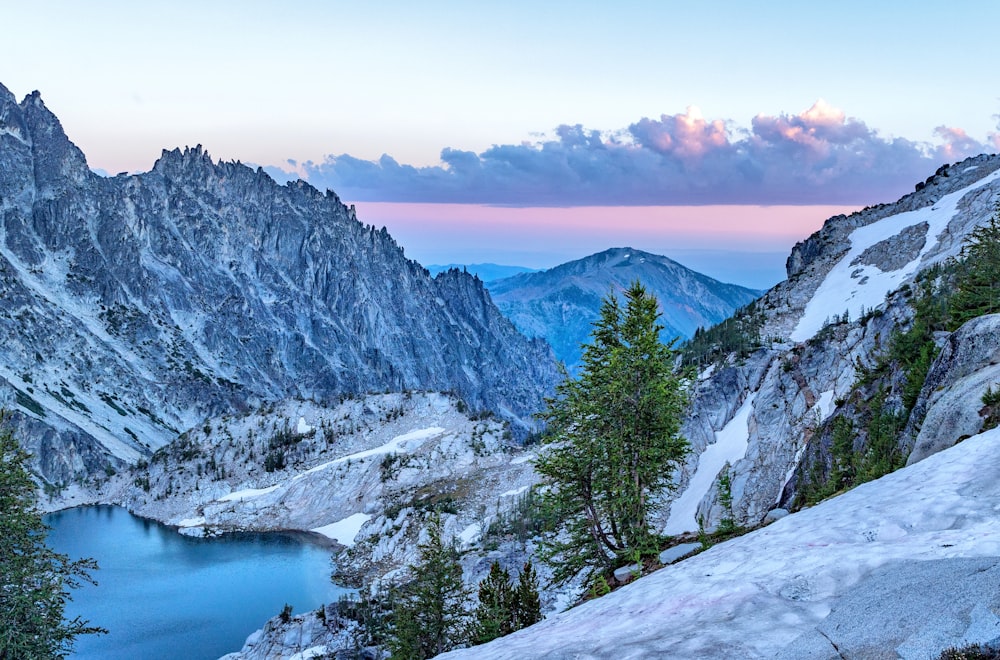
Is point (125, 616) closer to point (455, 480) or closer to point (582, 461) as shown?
point (455, 480)

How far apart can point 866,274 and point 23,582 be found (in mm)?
108227

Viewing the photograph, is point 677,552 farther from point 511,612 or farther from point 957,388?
point 511,612

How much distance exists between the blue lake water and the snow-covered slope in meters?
55.8

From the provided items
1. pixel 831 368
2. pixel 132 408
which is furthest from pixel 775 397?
pixel 132 408

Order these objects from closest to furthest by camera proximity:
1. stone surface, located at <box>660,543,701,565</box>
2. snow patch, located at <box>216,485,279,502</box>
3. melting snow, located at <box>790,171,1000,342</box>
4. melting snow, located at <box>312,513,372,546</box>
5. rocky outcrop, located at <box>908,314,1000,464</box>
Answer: rocky outcrop, located at <box>908,314,1000,464</box> → stone surface, located at <box>660,543,701,565</box> → melting snow, located at <box>790,171,1000,342</box> → melting snow, located at <box>312,513,372,546</box> → snow patch, located at <box>216,485,279,502</box>

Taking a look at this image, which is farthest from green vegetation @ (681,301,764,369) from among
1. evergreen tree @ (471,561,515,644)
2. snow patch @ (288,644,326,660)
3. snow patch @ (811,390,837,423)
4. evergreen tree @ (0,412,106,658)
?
evergreen tree @ (0,412,106,658)

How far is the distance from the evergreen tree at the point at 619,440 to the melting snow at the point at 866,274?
7765 cm

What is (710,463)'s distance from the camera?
55094mm

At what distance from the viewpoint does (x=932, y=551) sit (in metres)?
9.59

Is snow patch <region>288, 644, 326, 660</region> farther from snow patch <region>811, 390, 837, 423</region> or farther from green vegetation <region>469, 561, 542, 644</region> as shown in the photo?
snow patch <region>811, 390, 837, 423</region>

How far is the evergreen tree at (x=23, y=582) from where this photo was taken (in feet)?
74.9

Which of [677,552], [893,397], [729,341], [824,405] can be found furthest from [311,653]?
[729,341]

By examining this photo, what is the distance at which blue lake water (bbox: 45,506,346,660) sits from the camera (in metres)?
60.8

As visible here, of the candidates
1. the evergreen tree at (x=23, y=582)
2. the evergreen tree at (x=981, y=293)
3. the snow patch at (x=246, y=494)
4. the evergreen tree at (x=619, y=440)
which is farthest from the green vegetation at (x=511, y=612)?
the snow patch at (x=246, y=494)
